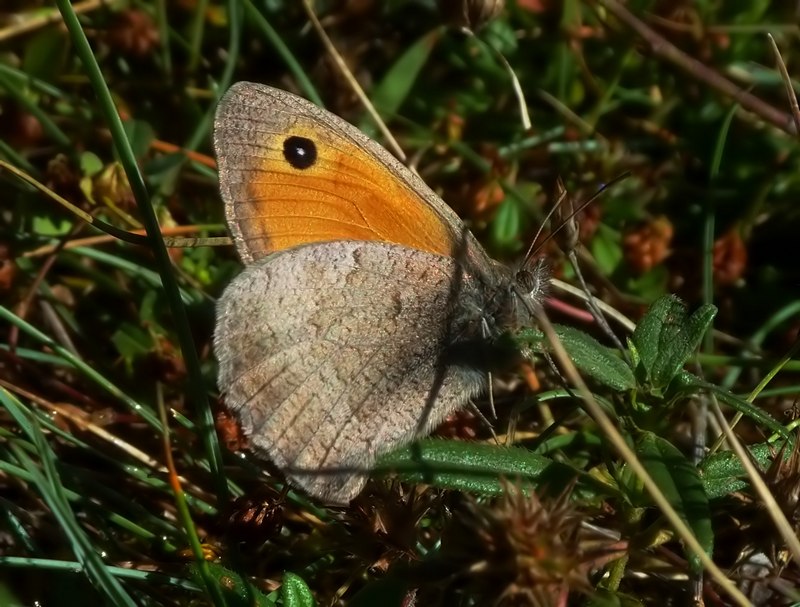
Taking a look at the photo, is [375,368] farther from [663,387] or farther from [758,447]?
[758,447]

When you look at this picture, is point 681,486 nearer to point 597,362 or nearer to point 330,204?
point 597,362

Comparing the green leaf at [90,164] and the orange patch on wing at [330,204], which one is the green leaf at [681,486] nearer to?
the orange patch on wing at [330,204]

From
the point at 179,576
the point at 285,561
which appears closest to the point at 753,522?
the point at 285,561

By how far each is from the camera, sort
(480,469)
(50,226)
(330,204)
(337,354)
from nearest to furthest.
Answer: (480,469)
(337,354)
(330,204)
(50,226)

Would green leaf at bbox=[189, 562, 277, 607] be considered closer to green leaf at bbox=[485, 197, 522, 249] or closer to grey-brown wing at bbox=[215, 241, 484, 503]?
grey-brown wing at bbox=[215, 241, 484, 503]

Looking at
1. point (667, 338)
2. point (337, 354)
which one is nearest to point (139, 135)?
point (337, 354)
